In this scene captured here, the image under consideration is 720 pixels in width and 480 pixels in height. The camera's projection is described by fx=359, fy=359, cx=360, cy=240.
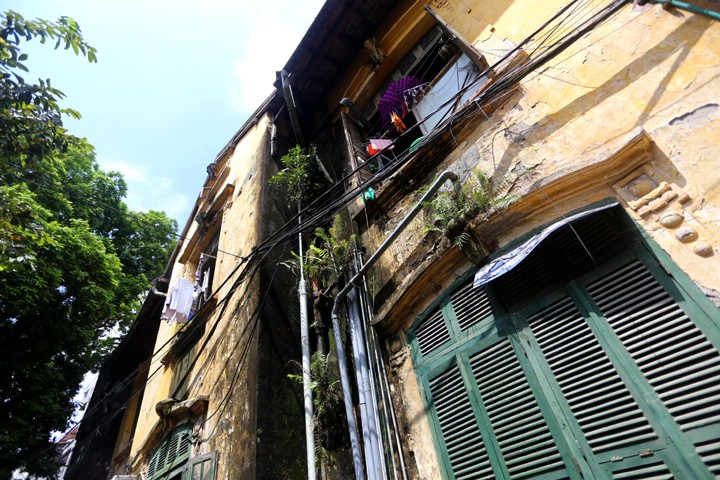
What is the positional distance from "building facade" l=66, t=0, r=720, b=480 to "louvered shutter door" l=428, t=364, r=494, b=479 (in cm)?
1

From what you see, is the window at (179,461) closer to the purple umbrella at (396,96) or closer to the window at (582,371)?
the window at (582,371)

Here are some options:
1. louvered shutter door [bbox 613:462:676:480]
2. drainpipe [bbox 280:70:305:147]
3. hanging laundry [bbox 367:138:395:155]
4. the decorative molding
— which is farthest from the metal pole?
drainpipe [bbox 280:70:305:147]

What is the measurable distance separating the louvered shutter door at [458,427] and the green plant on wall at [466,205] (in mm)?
1322

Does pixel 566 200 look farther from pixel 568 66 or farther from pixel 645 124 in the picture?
pixel 568 66

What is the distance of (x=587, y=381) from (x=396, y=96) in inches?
211

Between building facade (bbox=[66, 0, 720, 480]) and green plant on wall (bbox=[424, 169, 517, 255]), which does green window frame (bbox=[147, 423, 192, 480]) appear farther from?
green plant on wall (bbox=[424, 169, 517, 255])

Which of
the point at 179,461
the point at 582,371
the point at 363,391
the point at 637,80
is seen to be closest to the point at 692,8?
the point at 637,80

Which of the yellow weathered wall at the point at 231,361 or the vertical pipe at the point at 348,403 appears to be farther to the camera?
the yellow weathered wall at the point at 231,361

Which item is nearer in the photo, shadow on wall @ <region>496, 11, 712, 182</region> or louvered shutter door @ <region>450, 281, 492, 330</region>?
shadow on wall @ <region>496, 11, 712, 182</region>

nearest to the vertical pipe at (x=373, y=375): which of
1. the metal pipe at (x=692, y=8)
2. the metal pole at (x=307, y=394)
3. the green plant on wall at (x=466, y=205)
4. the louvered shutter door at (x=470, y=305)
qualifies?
the metal pole at (x=307, y=394)

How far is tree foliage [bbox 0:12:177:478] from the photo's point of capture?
523 cm

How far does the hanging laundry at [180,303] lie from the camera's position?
7102 mm

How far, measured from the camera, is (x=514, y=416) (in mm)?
2871

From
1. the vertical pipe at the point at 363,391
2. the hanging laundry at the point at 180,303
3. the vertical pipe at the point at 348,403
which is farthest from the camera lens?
the hanging laundry at the point at 180,303
